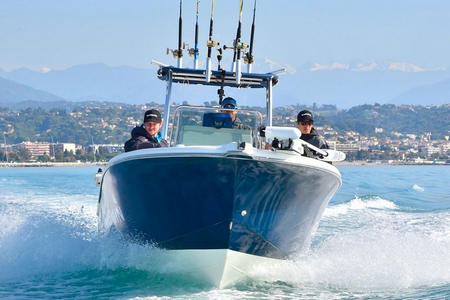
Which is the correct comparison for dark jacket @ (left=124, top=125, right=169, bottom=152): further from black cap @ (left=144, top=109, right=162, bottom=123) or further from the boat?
the boat

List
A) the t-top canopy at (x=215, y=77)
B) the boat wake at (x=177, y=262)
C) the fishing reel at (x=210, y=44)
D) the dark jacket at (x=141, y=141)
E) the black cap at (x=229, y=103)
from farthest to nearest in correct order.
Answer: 1. the t-top canopy at (x=215, y=77)
2. the fishing reel at (x=210, y=44)
3. the black cap at (x=229, y=103)
4. the dark jacket at (x=141, y=141)
5. the boat wake at (x=177, y=262)

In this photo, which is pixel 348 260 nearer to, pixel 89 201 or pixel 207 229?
pixel 207 229

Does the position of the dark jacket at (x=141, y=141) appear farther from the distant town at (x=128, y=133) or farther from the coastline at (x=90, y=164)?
the coastline at (x=90, y=164)

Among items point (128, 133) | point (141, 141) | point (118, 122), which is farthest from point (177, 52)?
point (118, 122)

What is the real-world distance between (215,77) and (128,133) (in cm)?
7634

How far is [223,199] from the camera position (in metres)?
7.68

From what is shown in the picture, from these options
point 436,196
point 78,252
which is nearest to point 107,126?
point 436,196

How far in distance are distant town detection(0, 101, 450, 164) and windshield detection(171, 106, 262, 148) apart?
55664 mm

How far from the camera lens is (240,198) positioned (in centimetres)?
770

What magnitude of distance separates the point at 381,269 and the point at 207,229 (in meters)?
2.62

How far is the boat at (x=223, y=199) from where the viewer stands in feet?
24.8

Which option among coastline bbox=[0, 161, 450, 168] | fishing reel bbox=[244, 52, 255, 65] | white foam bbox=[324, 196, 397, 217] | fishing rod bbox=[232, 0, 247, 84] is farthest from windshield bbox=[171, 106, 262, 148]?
coastline bbox=[0, 161, 450, 168]

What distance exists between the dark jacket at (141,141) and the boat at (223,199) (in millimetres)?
371

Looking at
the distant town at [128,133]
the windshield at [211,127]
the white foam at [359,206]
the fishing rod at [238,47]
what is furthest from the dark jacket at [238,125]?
the distant town at [128,133]
